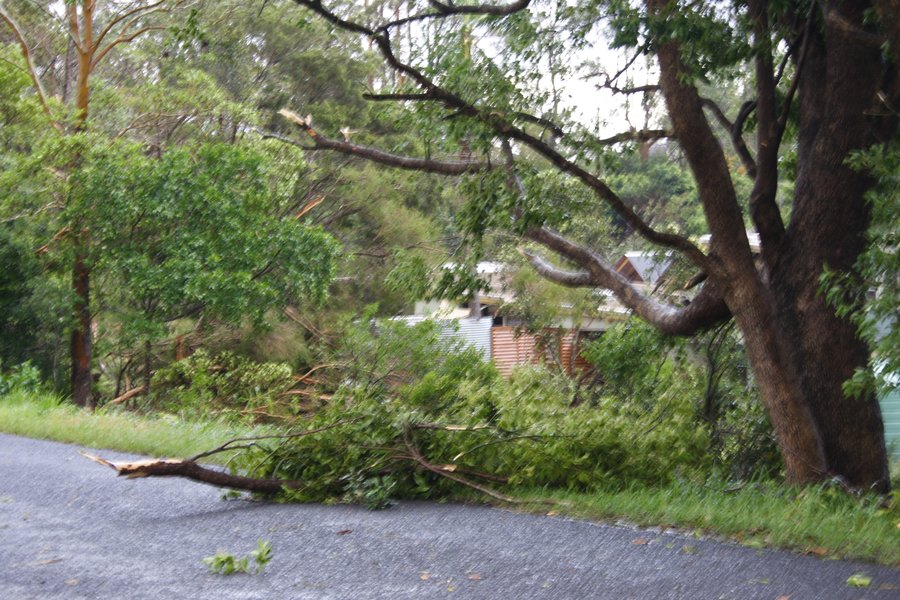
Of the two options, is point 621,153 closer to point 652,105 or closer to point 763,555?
point 652,105

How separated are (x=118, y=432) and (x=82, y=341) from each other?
1091 centimetres

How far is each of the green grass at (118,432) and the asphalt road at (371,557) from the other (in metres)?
2.74

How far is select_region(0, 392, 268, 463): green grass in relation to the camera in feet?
35.3

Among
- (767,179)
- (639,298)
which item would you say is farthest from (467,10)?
(639,298)

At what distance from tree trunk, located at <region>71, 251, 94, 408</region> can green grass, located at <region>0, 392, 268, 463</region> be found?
683cm

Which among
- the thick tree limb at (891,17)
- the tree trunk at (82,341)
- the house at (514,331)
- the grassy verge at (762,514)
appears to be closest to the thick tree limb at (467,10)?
the thick tree limb at (891,17)

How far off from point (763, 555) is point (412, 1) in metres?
6.22

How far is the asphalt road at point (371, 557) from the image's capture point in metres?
5.20

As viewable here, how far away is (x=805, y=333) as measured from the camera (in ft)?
31.1

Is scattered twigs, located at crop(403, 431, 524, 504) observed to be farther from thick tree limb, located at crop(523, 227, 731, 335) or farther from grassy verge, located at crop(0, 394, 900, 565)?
thick tree limb, located at crop(523, 227, 731, 335)

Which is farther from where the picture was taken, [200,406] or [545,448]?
[200,406]

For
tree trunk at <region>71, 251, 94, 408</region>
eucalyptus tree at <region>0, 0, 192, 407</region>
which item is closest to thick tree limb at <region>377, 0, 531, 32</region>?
eucalyptus tree at <region>0, 0, 192, 407</region>

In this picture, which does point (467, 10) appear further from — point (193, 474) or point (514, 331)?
point (514, 331)

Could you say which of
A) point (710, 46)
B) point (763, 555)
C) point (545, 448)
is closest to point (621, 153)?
point (710, 46)
